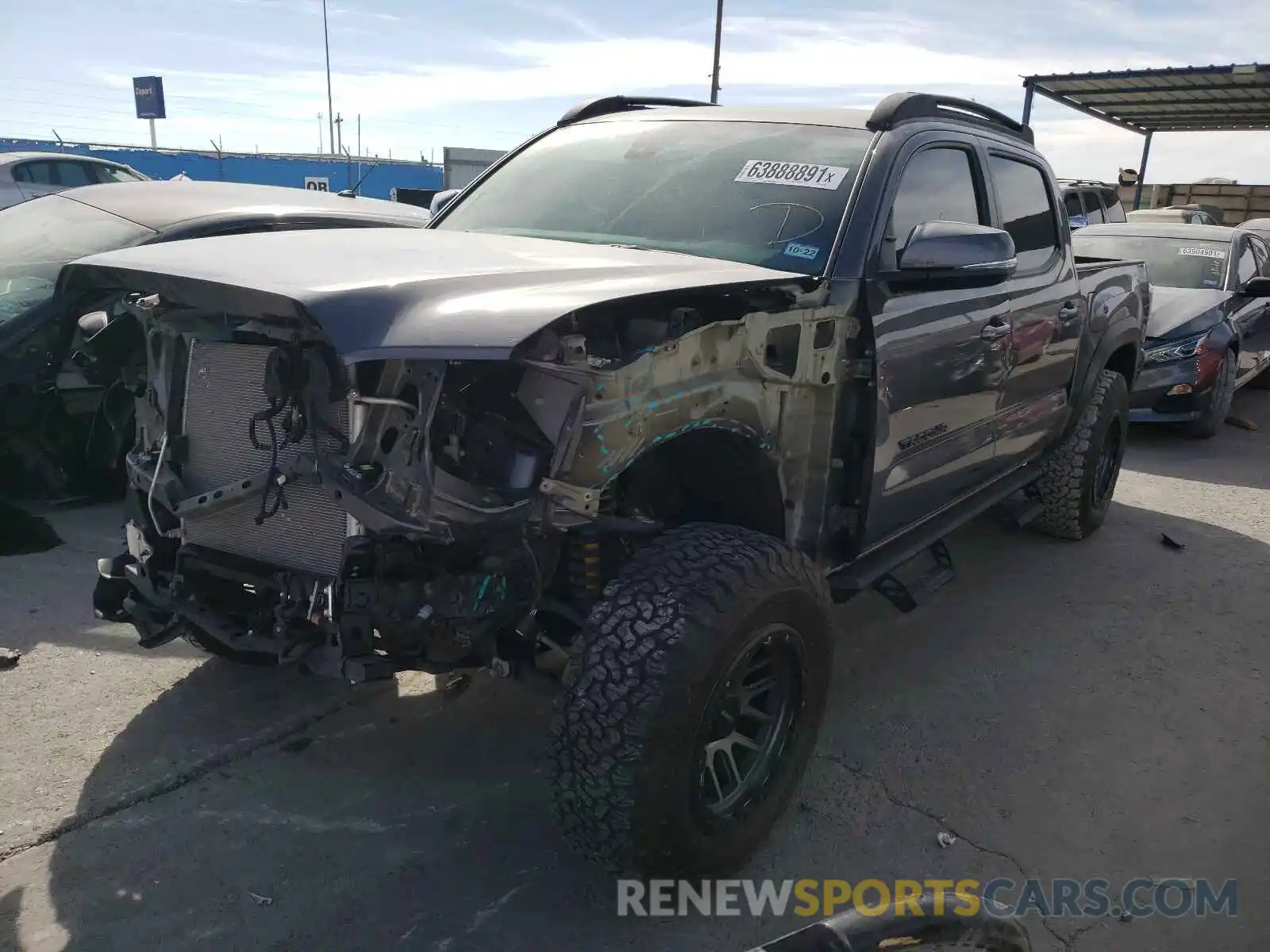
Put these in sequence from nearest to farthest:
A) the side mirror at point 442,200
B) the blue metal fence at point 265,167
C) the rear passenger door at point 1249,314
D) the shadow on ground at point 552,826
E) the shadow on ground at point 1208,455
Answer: the shadow on ground at point 552,826 < the side mirror at point 442,200 < the shadow on ground at point 1208,455 < the rear passenger door at point 1249,314 < the blue metal fence at point 265,167

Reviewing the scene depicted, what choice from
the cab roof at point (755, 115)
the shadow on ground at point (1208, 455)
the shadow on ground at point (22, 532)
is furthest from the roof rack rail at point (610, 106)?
the shadow on ground at point (1208, 455)

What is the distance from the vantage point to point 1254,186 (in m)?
23.2

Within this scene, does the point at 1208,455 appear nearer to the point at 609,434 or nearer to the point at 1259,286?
the point at 1259,286

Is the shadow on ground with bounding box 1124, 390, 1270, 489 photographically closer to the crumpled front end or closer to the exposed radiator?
the crumpled front end

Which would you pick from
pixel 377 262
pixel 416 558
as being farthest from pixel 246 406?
pixel 416 558

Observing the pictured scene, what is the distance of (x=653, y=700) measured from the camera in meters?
2.27

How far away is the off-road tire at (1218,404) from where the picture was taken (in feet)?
26.9

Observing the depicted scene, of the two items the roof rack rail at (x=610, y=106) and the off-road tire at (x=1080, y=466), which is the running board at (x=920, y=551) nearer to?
the off-road tire at (x=1080, y=466)

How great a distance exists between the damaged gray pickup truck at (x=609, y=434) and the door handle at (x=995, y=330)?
0.05 m

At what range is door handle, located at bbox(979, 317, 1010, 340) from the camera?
12.3 ft

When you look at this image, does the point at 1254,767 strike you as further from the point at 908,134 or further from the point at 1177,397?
the point at 1177,397

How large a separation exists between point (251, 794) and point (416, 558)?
1.17m

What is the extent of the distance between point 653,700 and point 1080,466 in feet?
12.4

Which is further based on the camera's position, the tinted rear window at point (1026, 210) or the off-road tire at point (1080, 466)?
the off-road tire at point (1080, 466)
